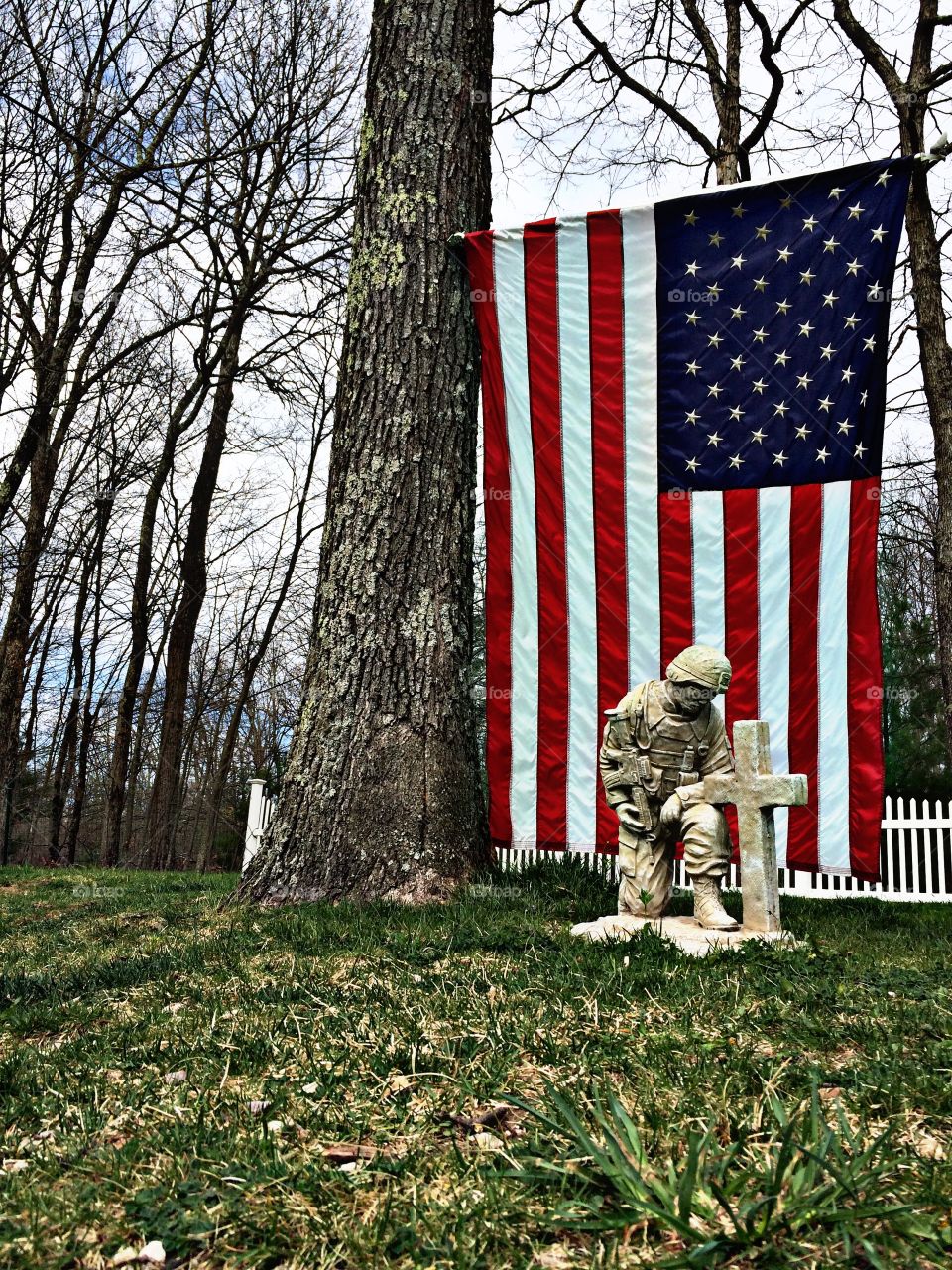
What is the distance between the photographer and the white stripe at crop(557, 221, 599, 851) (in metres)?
6.56

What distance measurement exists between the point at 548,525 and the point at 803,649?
1886mm

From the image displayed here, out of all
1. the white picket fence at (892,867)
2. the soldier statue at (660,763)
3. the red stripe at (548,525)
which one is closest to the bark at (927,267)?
the white picket fence at (892,867)

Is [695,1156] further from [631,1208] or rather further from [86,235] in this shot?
[86,235]

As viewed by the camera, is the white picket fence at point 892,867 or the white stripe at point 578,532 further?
the white picket fence at point 892,867

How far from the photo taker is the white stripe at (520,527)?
21.8ft

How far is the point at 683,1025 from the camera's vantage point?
2.99m

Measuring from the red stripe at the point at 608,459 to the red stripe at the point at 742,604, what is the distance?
0.69 metres

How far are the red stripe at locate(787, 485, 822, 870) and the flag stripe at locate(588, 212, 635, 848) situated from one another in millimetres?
1092

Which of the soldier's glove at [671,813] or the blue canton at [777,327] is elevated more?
the blue canton at [777,327]

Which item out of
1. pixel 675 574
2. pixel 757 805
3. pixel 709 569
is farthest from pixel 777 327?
pixel 757 805

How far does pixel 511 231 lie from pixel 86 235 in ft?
27.2

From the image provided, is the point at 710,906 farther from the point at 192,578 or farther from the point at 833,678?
the point at 192,578

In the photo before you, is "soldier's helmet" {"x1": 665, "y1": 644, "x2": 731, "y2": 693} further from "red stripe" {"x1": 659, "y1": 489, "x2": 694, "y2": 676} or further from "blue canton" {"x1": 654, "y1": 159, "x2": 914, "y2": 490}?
"blue canton" {"x1": 654, "y1": 159, "x2": 914, "y2": 490}

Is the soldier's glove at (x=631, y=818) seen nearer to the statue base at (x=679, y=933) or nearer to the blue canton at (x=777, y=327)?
the statue base at (x=679, y=933)
